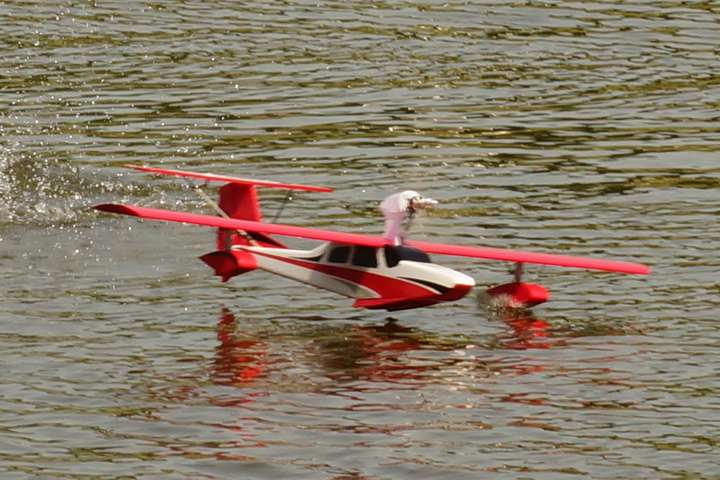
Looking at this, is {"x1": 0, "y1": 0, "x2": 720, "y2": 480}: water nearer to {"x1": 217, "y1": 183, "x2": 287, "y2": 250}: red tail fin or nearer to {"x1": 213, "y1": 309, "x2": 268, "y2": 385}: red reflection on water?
{"x1": 213, "y1": 309, "x2": 268, "y2": 385}: red reflection on water

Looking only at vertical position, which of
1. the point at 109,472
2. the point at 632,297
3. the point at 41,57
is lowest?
the point at 109,472

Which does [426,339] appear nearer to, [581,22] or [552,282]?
[552,282]

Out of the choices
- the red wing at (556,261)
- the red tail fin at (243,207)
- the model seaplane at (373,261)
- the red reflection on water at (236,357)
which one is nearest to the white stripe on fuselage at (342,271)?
the model seaplane at (373,261)

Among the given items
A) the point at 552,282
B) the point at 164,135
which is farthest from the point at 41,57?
the point at 552,282

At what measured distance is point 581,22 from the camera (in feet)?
154

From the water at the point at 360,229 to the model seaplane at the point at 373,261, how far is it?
0.57 meters

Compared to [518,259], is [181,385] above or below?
below

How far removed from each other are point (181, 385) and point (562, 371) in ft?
18.3

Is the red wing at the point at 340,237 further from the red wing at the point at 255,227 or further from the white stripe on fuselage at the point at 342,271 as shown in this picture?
the white stripe on fuselage at the point at 342,271

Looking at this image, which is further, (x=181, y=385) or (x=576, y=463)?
(x=181, y=385)

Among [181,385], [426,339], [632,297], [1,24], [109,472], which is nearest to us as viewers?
[109,472]

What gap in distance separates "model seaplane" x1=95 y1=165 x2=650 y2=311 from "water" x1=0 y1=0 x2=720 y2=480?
0.57 m

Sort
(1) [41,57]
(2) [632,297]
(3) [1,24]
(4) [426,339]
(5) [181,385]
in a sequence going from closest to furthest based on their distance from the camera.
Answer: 1. (5) [181,385]
2. (4) [426,339]
3. (2) [632,297]
4. (1) [41,57]
5. (3) [1,24]

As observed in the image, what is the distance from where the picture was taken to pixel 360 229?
2808 centimetres
